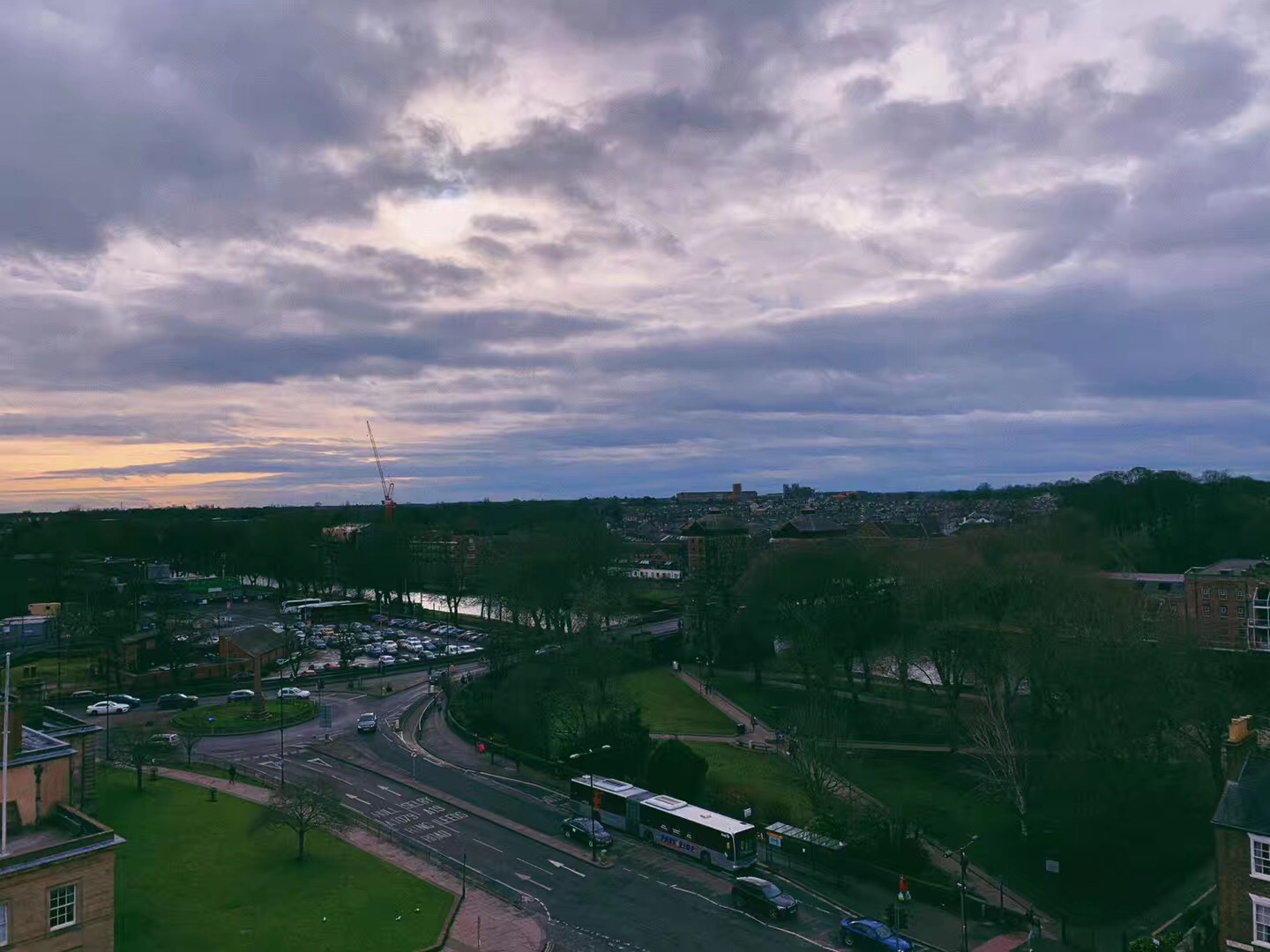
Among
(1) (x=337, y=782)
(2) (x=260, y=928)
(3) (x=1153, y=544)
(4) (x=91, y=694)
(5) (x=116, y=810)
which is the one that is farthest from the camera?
(3) (x=1153, y=544)

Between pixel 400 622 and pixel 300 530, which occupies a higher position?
pixel 300 530

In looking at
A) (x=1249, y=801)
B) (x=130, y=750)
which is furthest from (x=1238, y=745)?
(x=130, y=750)

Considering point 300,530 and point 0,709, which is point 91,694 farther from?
point 300,530

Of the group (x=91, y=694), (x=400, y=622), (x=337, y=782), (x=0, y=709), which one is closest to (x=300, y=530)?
(x=400, y=622)

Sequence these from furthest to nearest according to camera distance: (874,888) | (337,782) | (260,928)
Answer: (337,782), (874,888), (260,928)

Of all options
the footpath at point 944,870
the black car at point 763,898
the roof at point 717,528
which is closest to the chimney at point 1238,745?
the footpath at point 944,870

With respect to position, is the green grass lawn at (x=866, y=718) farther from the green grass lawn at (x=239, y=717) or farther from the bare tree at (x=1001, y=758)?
the green grass lawn at (x=239, y=717)

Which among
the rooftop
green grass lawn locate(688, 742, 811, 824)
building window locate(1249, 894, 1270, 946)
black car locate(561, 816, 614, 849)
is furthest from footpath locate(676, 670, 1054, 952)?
the rooftop
